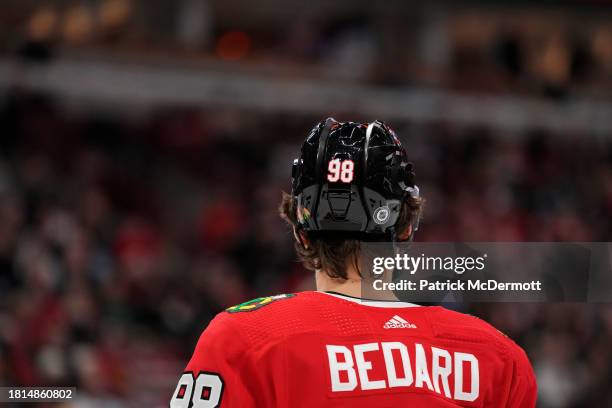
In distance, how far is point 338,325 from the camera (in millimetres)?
1969

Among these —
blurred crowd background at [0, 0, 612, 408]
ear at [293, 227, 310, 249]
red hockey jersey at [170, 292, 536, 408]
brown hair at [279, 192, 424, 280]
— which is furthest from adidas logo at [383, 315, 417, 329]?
blurred crowd background at [0, 0, 612, 408]

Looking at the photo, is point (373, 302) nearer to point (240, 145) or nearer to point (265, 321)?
point (265, 321)

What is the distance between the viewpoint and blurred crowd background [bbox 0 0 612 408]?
28.0 feet

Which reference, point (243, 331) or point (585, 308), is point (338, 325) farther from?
point (585, 308)

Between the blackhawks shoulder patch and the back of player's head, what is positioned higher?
the back of player's head

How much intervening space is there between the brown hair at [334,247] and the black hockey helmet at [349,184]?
0.02 m

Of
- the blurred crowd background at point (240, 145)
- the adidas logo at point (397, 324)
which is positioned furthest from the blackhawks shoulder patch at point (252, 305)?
the blurred crowd background at point (240, 145)

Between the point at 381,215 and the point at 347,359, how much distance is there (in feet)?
1.01

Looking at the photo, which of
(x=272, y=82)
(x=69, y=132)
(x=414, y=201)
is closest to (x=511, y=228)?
(x=272, y=82)

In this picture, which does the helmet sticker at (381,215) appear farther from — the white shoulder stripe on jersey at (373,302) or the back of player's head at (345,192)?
the white shoulder stripe on jersey at (373,302)

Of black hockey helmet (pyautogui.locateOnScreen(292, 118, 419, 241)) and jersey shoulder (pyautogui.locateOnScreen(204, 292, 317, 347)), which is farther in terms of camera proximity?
black hockey helmet (pyautogui.locateOnScreen(292, 118, 419, 241))

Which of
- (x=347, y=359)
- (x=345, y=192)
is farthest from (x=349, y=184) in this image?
(x=347, y=359)

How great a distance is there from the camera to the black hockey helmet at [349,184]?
2039 millimetres

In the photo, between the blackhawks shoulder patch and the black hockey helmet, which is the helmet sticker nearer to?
the black hockey helmet
